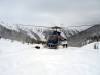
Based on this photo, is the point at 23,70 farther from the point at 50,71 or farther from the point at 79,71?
the point at 79,71

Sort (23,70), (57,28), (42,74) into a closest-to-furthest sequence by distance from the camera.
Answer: (42,74) → (23,70) → (57,28)

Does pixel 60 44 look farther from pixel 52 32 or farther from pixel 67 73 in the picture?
pixel 67 73

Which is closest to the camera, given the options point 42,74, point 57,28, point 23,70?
point 42,74

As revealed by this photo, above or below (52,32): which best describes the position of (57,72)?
below

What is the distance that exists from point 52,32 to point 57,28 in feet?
6.81

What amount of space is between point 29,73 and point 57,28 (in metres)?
26.2

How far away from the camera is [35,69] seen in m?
7.52

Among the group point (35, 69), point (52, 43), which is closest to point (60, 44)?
point (52, 43)

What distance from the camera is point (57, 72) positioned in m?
7.09

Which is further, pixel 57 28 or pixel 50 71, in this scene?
pixel 57 28

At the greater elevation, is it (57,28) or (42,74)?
(57,28)

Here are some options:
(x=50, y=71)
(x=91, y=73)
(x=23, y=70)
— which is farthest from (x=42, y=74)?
(x=91, y=73)

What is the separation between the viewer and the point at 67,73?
22.9 feet

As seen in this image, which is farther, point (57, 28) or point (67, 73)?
point (57, 28)
